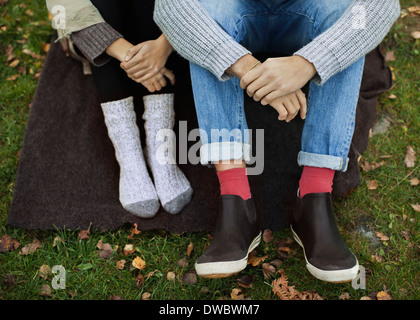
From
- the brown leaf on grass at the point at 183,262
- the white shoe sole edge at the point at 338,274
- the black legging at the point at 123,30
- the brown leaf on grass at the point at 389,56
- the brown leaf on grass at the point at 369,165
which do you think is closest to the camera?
the white shoe sole edge at the point at 338,274

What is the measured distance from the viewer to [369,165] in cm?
240

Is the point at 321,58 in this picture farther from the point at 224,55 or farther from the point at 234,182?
the point at 234,182

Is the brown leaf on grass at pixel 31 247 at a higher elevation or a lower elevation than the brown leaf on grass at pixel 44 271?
higher

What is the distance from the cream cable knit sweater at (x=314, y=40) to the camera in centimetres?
167

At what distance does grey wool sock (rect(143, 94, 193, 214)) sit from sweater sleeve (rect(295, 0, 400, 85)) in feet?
2.81

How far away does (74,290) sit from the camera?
6.68 ft

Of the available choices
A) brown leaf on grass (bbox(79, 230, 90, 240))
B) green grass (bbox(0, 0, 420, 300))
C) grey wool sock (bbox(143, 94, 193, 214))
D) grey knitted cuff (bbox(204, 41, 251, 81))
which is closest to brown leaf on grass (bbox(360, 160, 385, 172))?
green grass (bbox(0, 0, 420, 300))

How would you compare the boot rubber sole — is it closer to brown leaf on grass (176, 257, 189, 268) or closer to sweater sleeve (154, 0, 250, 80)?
brown leaf on grass (176, 257, 189, 268)

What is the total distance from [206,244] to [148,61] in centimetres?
101

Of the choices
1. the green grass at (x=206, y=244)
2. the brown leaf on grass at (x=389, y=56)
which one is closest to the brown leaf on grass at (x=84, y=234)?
the green grass at (x=206, y=244)

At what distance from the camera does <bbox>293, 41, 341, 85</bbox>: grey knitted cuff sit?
65.2 inches

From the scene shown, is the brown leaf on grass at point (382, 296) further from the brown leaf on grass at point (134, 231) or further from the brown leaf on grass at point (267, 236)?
the brown leaf on grass at point (134, 231)

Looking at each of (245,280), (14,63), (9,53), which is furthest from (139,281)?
(9,53)

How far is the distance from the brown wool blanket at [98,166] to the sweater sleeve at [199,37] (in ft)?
1.71
